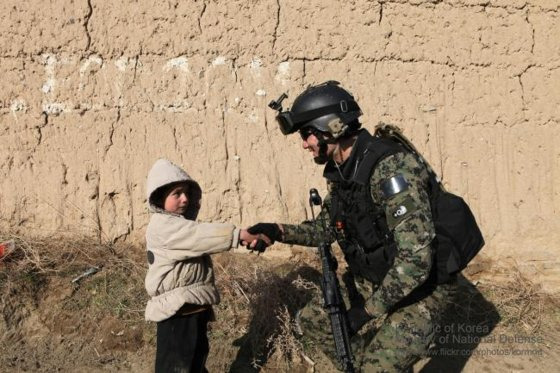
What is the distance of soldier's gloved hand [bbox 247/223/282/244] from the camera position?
2913 mm

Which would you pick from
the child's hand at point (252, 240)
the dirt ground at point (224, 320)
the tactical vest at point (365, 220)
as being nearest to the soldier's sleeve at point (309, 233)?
the tactical vest at point (365, 220)

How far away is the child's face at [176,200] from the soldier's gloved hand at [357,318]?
1.04 metres

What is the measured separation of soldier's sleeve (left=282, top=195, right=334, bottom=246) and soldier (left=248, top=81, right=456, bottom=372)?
0.01m

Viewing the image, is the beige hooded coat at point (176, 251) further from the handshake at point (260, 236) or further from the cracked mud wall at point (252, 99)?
the cracked mud wall at point (252, 99)

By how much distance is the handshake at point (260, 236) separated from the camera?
2.81 m

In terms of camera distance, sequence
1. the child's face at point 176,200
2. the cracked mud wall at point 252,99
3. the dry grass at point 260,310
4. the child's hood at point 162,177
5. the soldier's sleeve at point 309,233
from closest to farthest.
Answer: the child's hood at point 162,177 → the child's face at point 176,200 → the soldier's sleeve at point 309,233 → the dry grass at point 260,310 → the cracked mud wall at point 252,99

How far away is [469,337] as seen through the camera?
165 inches

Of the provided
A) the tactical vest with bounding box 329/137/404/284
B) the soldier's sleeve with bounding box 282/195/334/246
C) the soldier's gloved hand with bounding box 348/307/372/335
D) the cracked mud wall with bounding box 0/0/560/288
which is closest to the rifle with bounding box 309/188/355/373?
the soldier's gloved hand with bounding box 348/307/372/335

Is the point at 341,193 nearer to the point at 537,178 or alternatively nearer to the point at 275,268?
the point at 275,268

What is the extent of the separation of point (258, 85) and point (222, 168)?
0.81 m

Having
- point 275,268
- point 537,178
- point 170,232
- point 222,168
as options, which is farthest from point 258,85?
point 537,178

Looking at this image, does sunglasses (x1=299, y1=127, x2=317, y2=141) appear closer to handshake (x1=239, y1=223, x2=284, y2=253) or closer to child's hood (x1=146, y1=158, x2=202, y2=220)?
handshake (x1=239, y1=223, x2=284, y2=253)

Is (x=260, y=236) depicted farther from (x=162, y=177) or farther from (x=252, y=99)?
(x=252, y=99)

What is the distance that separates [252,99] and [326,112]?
2.09 meters
